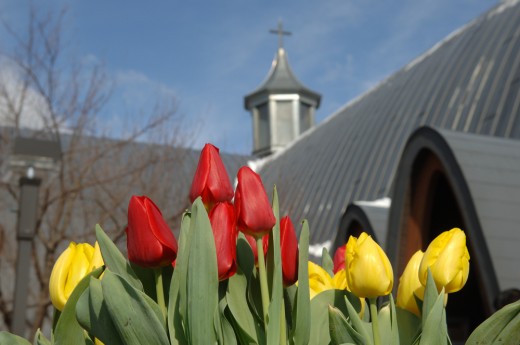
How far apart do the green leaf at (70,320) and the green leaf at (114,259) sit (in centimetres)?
4

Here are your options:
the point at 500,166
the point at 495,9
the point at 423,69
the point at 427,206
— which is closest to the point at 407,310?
the point at 500,166

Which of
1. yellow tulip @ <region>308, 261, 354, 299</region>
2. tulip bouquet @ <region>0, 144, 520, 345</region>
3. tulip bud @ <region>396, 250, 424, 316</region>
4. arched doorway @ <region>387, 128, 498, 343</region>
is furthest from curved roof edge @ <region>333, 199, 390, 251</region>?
tulip bouquet @ <region>0, 144, 520, 345</region>

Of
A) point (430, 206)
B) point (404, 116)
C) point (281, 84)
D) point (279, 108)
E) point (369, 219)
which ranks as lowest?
point (369, 219)

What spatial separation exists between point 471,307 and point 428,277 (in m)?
13.2

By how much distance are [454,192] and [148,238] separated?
8.55m

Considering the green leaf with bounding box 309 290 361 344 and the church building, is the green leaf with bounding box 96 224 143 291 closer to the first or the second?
the green leaf with bounding box 309 290 361 344

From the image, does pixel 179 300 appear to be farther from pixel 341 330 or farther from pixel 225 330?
pixel 341 330

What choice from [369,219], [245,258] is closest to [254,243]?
[245,258]

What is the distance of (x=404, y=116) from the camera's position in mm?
20281

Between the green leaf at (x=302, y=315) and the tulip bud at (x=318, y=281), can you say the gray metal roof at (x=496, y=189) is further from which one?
the green leaf at (x=302, y=315)

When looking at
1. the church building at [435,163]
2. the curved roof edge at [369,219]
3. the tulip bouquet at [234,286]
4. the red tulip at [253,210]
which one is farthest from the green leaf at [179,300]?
the curved roof edge at [369,219]

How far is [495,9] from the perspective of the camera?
758 inches

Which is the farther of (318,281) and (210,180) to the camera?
(318,281)

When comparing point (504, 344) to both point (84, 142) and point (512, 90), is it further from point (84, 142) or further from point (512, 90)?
point (84, 142)
